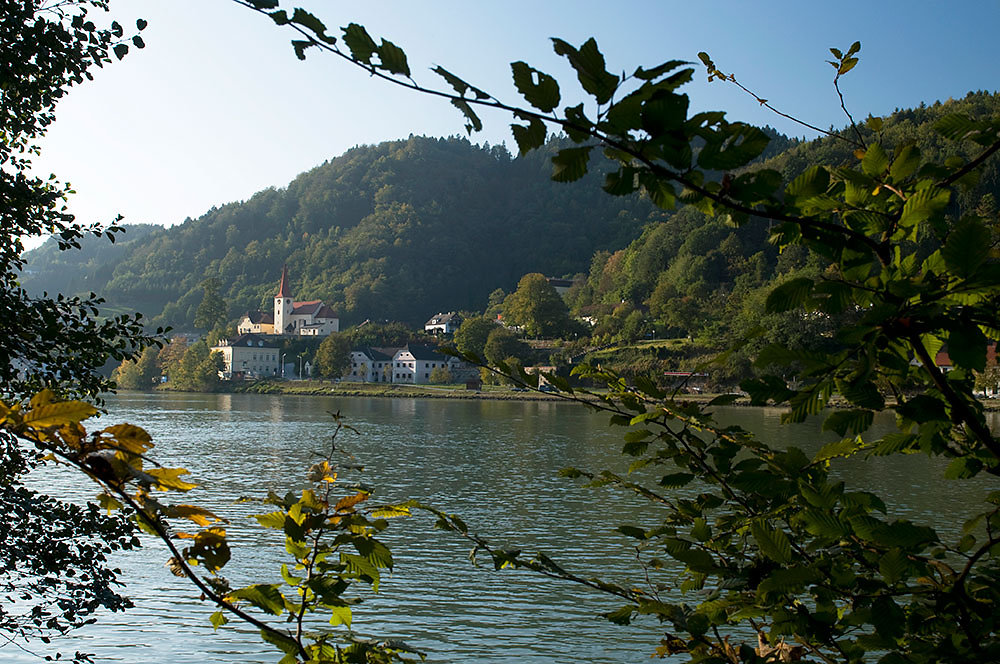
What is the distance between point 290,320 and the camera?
131m

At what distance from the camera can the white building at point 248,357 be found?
363ft

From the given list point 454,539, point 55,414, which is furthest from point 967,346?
point 454,539

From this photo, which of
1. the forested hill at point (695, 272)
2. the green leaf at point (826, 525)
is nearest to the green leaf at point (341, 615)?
the green leaf at point (826, 525)

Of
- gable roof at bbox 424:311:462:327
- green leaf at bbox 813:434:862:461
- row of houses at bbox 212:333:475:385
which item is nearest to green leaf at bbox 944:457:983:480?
green leaf at bbox 813:434:862:461

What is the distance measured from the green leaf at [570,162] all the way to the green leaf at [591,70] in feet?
0.38

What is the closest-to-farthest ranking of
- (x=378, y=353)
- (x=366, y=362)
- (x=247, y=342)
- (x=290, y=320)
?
(x=366, y=362) < (x=378, y=353) < (x=247, y=342) < (x=290, y=320)

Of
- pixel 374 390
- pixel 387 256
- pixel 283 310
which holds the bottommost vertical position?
pixel 374 390

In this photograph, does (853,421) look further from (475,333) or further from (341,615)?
(475,333)

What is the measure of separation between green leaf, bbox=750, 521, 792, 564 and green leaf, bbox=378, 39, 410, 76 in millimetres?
1388

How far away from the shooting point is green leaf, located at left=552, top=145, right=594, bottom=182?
4.42ft

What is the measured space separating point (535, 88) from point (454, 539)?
17.5m

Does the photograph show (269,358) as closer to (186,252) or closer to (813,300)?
(186,252)

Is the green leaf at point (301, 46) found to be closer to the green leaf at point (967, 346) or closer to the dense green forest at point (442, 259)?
the green leaf at point (967, 346)

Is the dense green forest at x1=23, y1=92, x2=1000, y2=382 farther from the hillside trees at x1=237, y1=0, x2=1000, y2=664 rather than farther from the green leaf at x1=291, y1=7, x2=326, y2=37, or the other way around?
the green leaf at x1=291, y1=7, x2=326, y2=37
